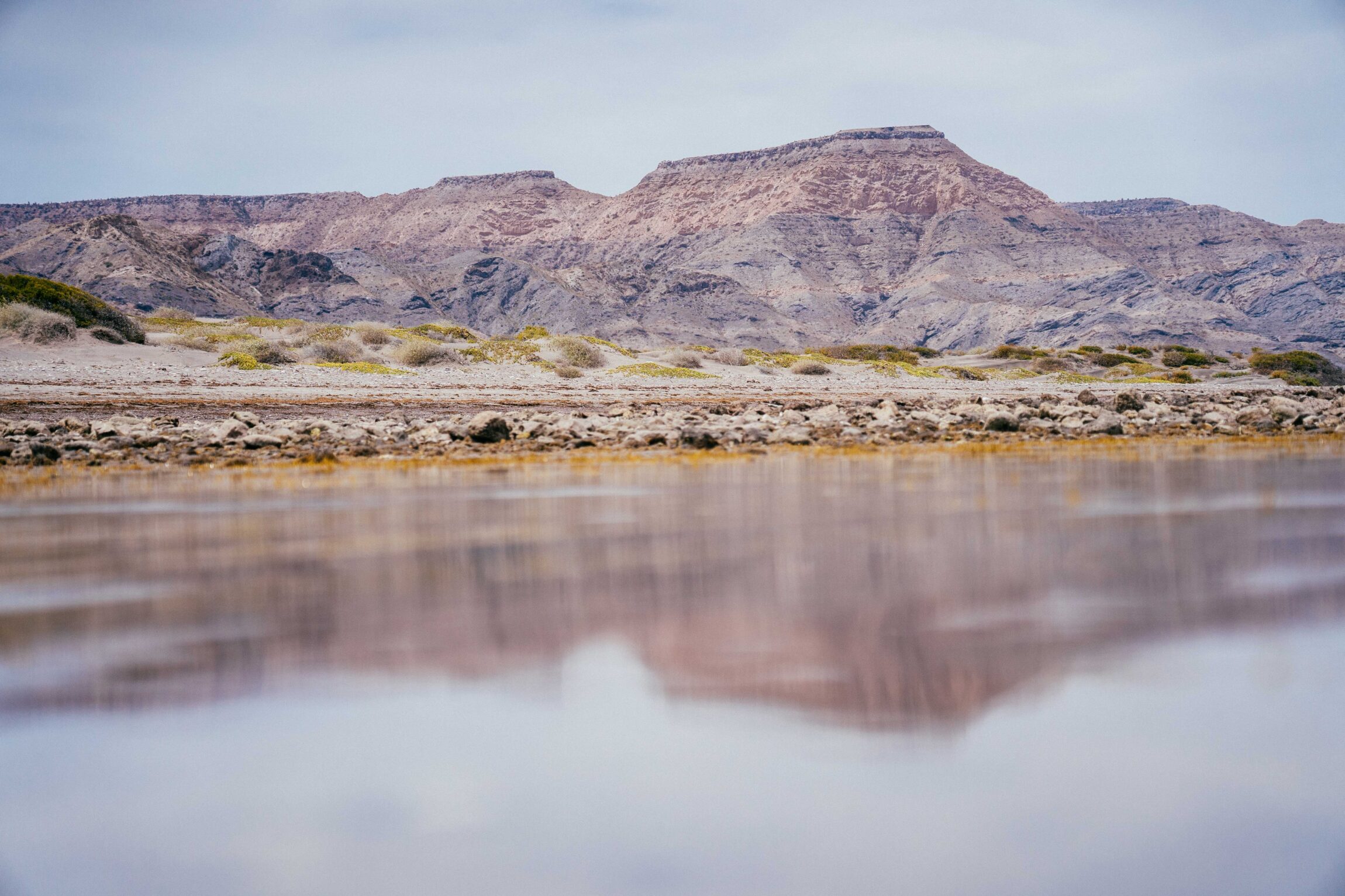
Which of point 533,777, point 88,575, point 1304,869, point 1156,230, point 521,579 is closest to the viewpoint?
point 1304,869

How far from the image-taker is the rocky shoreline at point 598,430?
1291 cm

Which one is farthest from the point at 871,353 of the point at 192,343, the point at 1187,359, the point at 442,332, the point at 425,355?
the point at 192,343

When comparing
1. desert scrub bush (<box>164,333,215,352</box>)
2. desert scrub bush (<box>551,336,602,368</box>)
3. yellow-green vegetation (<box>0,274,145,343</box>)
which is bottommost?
desert scrub bush (<box>551,336,602,368</box>)

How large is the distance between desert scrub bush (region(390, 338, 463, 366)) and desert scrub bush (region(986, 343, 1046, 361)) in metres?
29.0

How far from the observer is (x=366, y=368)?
29453 millimetres

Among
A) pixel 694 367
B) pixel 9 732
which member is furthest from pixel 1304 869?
pixel 694 367

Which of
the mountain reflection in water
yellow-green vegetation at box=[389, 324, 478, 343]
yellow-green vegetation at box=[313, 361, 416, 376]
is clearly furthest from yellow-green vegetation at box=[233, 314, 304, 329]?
the mountain reflection in water

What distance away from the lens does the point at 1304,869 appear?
7.69ft

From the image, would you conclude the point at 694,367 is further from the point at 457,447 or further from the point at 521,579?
the point at 521,579

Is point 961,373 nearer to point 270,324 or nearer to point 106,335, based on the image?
point 270,324

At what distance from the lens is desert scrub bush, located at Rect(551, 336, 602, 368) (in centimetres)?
3506

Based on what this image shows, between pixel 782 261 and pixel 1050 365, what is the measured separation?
78.3 metres

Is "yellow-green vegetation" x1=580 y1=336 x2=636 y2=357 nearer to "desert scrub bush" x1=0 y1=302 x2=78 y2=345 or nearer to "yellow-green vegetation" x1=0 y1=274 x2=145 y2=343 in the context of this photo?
"yellow-green vegetation" x1=0 y1=274 x2=145 y2=343

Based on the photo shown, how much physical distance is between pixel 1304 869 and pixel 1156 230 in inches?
5960
